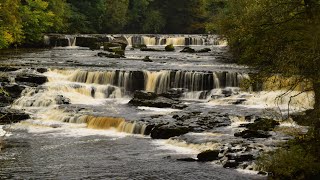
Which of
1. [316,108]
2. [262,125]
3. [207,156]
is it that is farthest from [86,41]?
[316,108]

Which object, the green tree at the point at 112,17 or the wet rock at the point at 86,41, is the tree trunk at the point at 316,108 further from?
the green tree at the point at 112,17

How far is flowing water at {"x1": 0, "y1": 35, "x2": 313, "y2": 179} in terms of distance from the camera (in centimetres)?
1816

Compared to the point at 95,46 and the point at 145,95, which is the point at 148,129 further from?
the point at 95,46

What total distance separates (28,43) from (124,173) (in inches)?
1738

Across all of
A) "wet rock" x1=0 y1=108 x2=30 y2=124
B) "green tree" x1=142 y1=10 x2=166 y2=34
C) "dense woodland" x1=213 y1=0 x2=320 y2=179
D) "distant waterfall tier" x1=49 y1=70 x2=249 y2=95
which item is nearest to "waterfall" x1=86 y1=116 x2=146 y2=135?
"wet rock" x1=0 y1=108 x2=30 y2=124

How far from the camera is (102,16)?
7875cm

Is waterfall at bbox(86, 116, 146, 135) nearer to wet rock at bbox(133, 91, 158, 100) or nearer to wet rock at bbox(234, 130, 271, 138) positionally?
wet rock at bbox(234, 130, 271, 138)

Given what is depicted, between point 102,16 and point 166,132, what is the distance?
190 feet

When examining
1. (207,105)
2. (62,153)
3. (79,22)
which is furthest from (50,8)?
(62,153)

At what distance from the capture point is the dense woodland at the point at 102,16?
56281 mm

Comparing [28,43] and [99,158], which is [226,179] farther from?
[28,43]

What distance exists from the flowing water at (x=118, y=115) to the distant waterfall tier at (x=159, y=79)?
0.07 metres

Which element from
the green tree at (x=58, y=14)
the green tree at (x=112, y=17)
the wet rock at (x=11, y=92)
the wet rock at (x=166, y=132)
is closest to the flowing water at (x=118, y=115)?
the wet rock at (x=166, y=132)

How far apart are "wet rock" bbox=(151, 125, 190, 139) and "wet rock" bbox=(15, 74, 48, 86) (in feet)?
45.8
